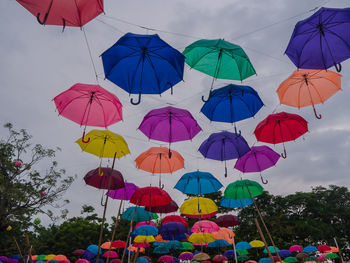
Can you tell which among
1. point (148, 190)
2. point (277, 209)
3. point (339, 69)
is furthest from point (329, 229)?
point (339, 69)

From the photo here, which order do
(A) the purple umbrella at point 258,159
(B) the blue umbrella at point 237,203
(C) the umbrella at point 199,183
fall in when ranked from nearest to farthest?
(A) the purple umbrella at point 258,159, (C) the umbrella at point 199,183, (B) the blue umbrella at point 237,203

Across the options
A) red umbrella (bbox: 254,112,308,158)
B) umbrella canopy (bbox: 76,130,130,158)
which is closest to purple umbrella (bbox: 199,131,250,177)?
red umbrella (bbox: 254,112,308,158)

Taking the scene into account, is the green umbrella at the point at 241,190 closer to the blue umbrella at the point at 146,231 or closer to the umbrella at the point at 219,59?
the blue umbrella at the point at 146,231

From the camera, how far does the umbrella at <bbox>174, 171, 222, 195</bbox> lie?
28.9 feet

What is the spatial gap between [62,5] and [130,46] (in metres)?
1.57

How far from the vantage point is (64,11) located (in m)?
2.93

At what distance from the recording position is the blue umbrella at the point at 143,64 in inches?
169

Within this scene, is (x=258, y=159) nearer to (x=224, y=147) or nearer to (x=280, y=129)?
(x=224, y=147)

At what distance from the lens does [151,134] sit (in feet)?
21.4

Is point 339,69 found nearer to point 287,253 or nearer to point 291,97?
point 291,97

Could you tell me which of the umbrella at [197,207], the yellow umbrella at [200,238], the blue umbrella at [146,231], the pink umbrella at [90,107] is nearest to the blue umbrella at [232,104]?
the pink umbrella at [90,107]

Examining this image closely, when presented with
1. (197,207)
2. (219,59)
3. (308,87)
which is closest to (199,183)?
(197,207)

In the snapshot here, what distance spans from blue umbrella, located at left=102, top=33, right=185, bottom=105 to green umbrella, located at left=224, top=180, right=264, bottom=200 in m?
4.91

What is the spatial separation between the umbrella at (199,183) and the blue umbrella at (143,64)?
180 inches
